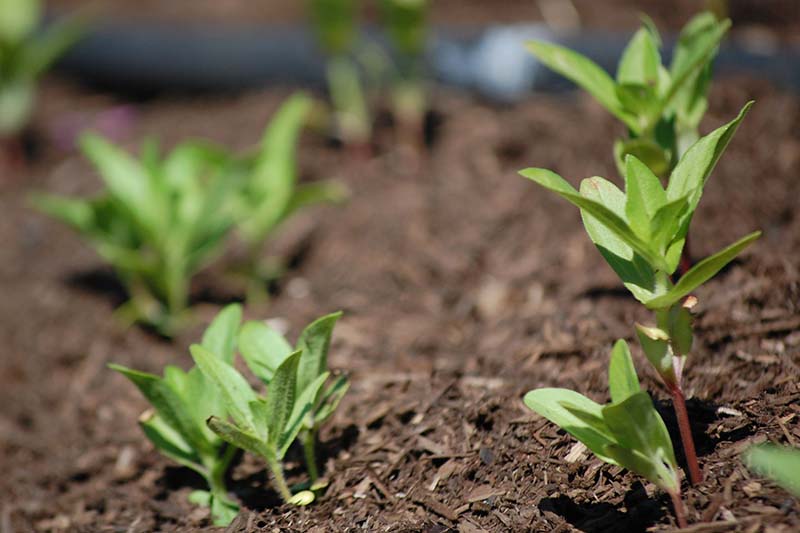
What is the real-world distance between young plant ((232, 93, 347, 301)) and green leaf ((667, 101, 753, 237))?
1.14 meters

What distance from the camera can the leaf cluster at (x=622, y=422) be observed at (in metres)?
1.15

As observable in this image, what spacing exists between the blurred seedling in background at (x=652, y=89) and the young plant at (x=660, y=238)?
287 millimetres

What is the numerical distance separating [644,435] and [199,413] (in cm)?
78

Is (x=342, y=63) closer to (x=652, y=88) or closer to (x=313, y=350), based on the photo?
(x=652, y=88)

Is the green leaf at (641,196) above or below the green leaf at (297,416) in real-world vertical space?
above

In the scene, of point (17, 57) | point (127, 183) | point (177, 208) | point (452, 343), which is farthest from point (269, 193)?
point (17, 57)

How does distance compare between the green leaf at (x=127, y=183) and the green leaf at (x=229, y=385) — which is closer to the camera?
the green leaf at (x=229, y=385)

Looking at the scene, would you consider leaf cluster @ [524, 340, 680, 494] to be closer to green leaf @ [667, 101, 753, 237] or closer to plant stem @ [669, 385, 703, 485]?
plant stem @ [669, 385, 703, 485]

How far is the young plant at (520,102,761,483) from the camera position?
1.17 metres

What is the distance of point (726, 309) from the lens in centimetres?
171

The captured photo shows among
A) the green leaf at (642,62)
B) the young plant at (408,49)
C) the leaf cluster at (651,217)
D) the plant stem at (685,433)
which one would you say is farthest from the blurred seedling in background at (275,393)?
the young plant at (408,49)

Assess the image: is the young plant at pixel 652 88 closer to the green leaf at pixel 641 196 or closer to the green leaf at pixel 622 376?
the green leaf at pixel 641 196

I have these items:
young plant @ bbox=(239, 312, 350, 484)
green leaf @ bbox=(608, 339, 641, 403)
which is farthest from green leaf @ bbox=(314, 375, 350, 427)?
green leaf @ bbox=(608, 339, 641, 403)

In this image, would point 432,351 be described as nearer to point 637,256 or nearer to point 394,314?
point 394,314
